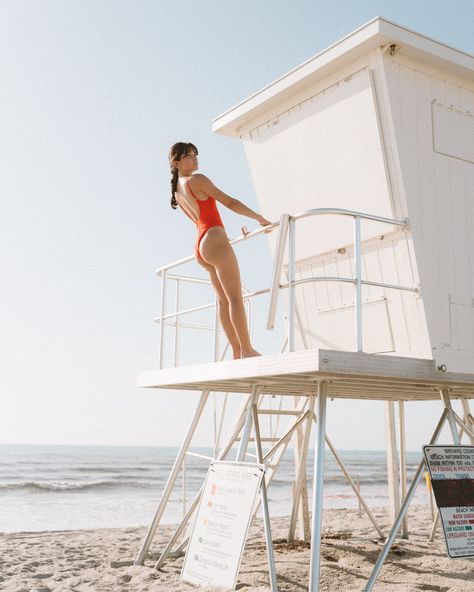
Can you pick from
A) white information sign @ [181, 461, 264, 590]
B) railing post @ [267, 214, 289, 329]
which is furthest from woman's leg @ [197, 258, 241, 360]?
white information sign @ [181, 461, 264, 590]

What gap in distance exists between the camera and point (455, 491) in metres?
5.98

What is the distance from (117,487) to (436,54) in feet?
75.0

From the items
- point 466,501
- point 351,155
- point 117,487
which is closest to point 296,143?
point 351,155

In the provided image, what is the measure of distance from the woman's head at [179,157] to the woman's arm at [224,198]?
30 centimetres

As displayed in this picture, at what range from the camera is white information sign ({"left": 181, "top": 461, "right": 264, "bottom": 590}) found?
5543 mm

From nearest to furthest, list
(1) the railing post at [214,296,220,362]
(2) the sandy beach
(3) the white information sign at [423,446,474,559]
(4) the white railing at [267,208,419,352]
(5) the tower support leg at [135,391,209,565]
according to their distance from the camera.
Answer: (4) the white railing at [267,208,419,352]
(3) the white information sign at [423,446,474,559]
(2) the sandy beach
(1) the railing post at [214,296,220,362]
(5) the tower support leg at [135,391,209,565]

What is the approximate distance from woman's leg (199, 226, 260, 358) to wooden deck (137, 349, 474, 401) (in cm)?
39

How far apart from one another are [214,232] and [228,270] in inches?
14.7

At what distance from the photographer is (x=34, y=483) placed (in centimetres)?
2598

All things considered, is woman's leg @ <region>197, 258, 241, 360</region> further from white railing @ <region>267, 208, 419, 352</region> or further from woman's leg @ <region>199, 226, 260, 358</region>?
white railing @ <region>267, 208, 419, 352</region>

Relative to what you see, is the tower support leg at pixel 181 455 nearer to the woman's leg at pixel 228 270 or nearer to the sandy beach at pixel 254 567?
the sandy beach at pixel 254 567

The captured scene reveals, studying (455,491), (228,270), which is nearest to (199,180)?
(228,270)

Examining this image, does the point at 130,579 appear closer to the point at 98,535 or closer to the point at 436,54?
the point at 98,535

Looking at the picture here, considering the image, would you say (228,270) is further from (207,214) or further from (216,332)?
(216,332)
